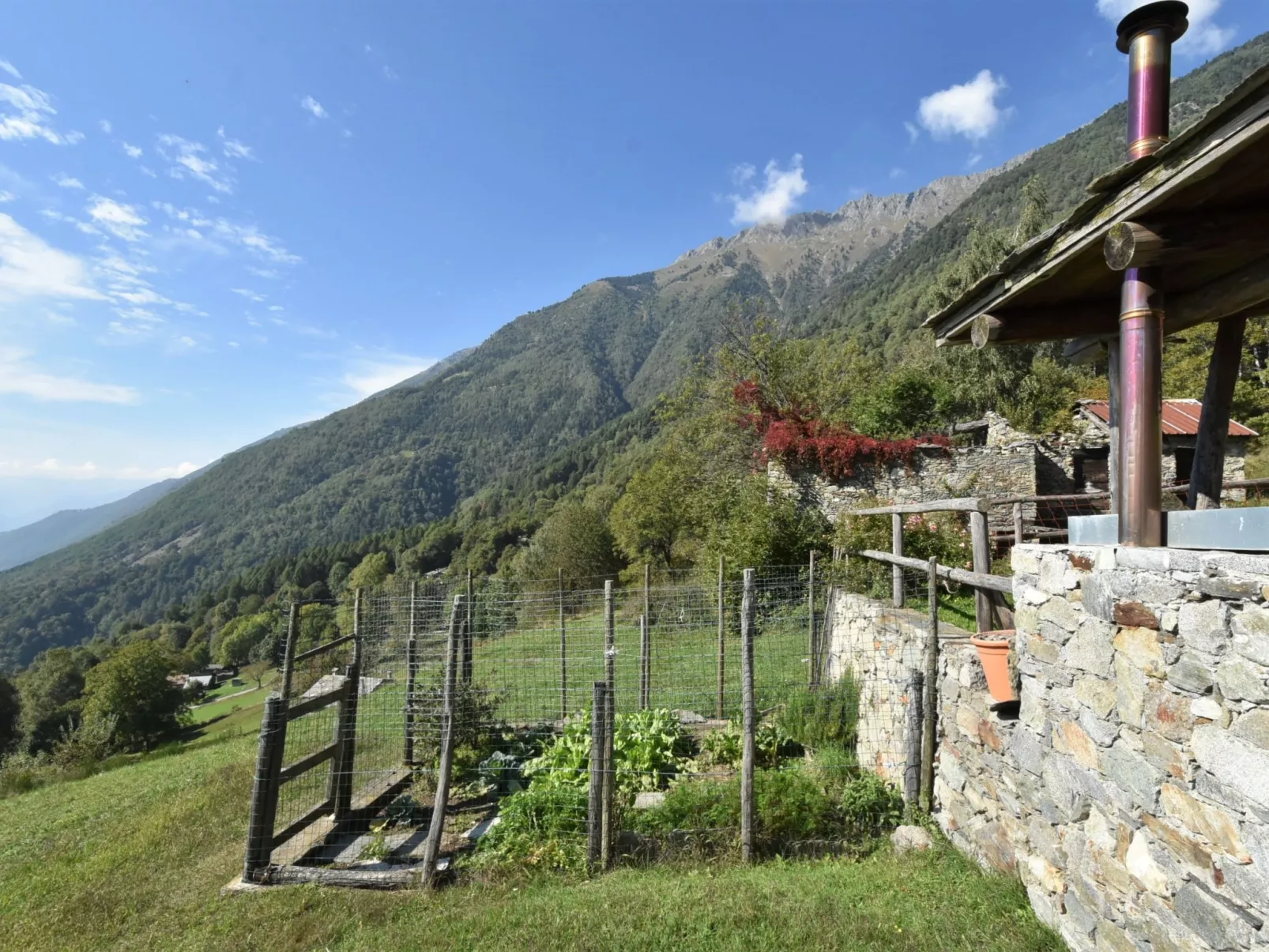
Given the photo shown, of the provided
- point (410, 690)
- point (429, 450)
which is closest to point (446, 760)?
point (410, 690)

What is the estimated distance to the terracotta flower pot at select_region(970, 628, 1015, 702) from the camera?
12.7 ft

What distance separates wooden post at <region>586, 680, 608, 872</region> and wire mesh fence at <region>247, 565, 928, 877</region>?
1 centimetres

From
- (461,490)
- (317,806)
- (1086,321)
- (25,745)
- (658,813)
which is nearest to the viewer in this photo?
(1086,321)

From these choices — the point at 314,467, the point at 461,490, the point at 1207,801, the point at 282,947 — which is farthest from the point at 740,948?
the point at 314,467

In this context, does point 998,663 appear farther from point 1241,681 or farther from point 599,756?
point 599,756

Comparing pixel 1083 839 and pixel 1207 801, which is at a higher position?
pixel 1207 801

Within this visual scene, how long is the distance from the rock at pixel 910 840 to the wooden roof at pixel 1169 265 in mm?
3780

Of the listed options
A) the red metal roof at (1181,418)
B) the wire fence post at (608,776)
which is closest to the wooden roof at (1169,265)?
the wire fence post at (608,776)

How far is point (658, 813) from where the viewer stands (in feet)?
16.3

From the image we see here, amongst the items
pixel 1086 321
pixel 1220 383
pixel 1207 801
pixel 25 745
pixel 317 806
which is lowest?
pixel 25 745

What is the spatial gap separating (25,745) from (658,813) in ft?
166

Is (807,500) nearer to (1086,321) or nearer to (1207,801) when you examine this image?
(1086,321)

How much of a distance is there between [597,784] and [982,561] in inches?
142

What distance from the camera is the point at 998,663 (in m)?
3.91
